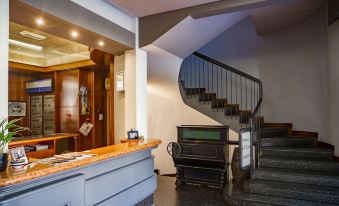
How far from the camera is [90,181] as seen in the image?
2.36 metres

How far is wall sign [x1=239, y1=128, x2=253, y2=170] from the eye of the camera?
342cm

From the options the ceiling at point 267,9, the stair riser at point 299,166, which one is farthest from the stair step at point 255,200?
the ceiling at point 267,9

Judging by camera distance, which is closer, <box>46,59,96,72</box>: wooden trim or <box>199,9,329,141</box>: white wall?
<box>199,9,329,141</box>: white wall

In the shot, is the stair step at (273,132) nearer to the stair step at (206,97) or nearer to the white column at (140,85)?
the stair step at (206,97)

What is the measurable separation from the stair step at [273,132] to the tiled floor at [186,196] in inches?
60.0

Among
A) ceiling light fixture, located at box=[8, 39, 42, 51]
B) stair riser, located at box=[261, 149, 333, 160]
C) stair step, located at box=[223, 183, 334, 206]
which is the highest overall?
ceiling light fixture, located at box=[8, 39, 42, 51]

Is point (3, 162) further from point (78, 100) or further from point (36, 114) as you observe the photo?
point (36, 114)

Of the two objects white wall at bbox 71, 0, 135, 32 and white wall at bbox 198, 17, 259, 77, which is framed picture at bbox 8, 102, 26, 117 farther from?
white wall at bbox 198, 17, 259, 77

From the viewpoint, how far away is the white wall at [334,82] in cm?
419

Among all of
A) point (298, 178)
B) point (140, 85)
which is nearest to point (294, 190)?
point (298, 178)

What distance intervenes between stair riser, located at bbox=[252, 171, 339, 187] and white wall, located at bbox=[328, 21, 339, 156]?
864mm

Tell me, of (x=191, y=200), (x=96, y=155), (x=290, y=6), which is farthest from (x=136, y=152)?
(x=290, y=6)

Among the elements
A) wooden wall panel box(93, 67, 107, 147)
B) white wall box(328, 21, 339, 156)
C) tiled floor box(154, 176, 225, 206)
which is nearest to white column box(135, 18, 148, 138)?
tiled floor box(154, 176, 225, 206)

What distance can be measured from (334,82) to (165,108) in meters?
3.61
